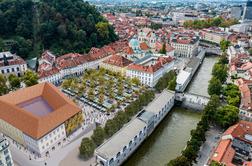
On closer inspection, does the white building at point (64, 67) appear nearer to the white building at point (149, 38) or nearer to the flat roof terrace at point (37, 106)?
the flat roof terrace at point (37, 106)

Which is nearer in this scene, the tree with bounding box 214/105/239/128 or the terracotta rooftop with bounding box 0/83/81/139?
the terracotta rooftop with bounding box 0/83/81/139

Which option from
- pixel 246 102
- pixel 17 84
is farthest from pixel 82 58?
pixel 246 102

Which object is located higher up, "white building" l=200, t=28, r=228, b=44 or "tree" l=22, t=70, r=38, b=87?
"white building" l=200, t=28, r=228, b=44

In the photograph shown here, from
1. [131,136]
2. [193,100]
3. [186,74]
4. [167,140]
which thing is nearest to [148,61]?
[186,74]

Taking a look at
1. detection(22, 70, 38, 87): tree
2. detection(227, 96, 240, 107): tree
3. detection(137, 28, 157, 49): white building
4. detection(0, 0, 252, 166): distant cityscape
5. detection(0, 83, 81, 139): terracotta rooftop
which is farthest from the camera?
detection(137, 28, 157, 49): white building

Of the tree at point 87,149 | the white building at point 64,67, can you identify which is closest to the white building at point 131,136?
the tree at point 87,149

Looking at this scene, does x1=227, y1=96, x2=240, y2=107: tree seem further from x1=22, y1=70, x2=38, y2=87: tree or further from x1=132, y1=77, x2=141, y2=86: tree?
x1=22, y1=70, x2=38, y2=87: tree

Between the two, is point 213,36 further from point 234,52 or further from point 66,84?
point 66,84

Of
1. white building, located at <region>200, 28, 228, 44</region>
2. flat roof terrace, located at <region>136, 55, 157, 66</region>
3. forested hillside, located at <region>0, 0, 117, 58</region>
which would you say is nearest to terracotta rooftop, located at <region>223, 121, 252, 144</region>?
flat roof terrace, located at <region>136, 55, 157, 66</region>
